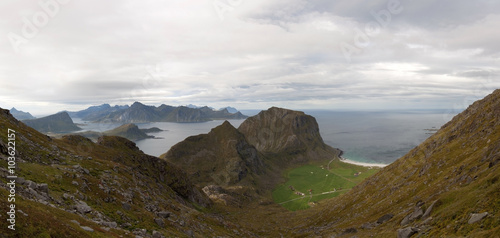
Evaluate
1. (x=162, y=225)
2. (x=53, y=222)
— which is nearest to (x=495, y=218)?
(x=53, y=222)

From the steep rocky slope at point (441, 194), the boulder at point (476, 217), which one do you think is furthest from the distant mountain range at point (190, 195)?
the steep rocky slope at point (441, 194)

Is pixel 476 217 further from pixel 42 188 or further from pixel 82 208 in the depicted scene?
pixel 42 188

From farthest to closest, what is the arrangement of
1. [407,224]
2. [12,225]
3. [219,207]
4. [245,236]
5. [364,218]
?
[219,207], [245,236], [364,218], [407,224], [12,225]

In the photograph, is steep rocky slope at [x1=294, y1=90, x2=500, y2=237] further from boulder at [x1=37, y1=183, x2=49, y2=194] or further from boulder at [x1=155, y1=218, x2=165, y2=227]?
boulder at [x1=37, y1=183, x2=49, y2=194]

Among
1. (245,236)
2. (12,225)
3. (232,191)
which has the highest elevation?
(12,225)

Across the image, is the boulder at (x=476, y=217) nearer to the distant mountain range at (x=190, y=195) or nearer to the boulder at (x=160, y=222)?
the distant mountain range at (x=190, y=195)

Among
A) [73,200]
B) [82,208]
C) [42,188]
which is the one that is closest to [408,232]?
[82,208]

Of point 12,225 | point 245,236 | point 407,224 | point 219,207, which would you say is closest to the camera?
point 12,225

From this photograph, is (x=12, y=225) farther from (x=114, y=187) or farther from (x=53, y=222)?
(x=114, y=187)

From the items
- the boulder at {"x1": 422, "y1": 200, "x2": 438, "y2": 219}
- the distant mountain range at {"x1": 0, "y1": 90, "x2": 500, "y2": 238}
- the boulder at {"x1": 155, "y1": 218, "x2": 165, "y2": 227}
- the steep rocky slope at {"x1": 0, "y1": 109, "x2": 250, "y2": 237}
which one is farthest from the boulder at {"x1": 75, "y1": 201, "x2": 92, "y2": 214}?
the boulder at {"x1": 422, "y1": 200, "x2": 438, "y2": 219}
